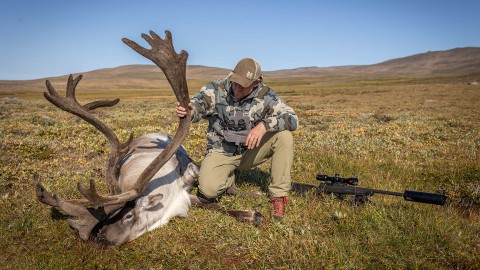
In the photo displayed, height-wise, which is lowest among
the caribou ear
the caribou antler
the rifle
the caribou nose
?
the caribou nose

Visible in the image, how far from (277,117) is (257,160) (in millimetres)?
1071

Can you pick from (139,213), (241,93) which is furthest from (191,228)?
(241,93)

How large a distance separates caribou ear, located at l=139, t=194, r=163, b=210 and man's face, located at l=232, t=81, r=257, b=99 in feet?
7.48

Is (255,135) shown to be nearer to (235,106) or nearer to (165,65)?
(235,106)

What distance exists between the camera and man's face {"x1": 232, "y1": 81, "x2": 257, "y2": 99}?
6180mm

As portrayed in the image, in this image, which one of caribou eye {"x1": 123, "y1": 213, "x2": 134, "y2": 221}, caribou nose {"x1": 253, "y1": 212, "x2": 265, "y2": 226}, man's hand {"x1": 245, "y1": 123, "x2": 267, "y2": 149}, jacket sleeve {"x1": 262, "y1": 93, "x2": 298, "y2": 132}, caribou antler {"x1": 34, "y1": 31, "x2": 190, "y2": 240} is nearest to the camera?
caribou antler {"x1": 34, "y1": 31, "x2": 190, "y2": 240}

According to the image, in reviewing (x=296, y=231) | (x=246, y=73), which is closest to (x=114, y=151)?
(x=246, y=73)

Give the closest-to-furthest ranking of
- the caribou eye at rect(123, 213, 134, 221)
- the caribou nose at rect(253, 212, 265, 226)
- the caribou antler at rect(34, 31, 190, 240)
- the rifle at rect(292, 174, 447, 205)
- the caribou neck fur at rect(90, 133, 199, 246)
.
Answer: the caribou antler at rect(34, 31, 190, 240) < the caribou neck fur at rect(90, 133, 199, 246) < the caribou eye at rect(123, 213, 134, 221) < the caribou nose at rect(253, 212, 265, 226) < the rifle at rect(292, 174, 447, 205)

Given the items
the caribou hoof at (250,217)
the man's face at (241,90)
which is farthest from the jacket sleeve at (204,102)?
the caribou hoof at (250,217)

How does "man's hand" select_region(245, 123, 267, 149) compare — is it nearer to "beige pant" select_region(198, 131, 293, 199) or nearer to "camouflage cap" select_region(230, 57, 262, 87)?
"beige pant" select_region(198, 131, 293, 199)

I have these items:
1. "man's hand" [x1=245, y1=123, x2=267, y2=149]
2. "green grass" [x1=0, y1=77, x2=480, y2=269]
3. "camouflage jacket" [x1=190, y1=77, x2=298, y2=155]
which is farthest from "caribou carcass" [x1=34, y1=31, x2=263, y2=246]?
"man's hand" [x1=245, y1=123, x2=267, y2=149]

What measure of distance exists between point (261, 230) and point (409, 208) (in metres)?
2.41

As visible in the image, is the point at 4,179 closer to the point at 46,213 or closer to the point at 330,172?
the point at 46,213

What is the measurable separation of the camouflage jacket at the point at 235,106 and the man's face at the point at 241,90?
0.36ft
